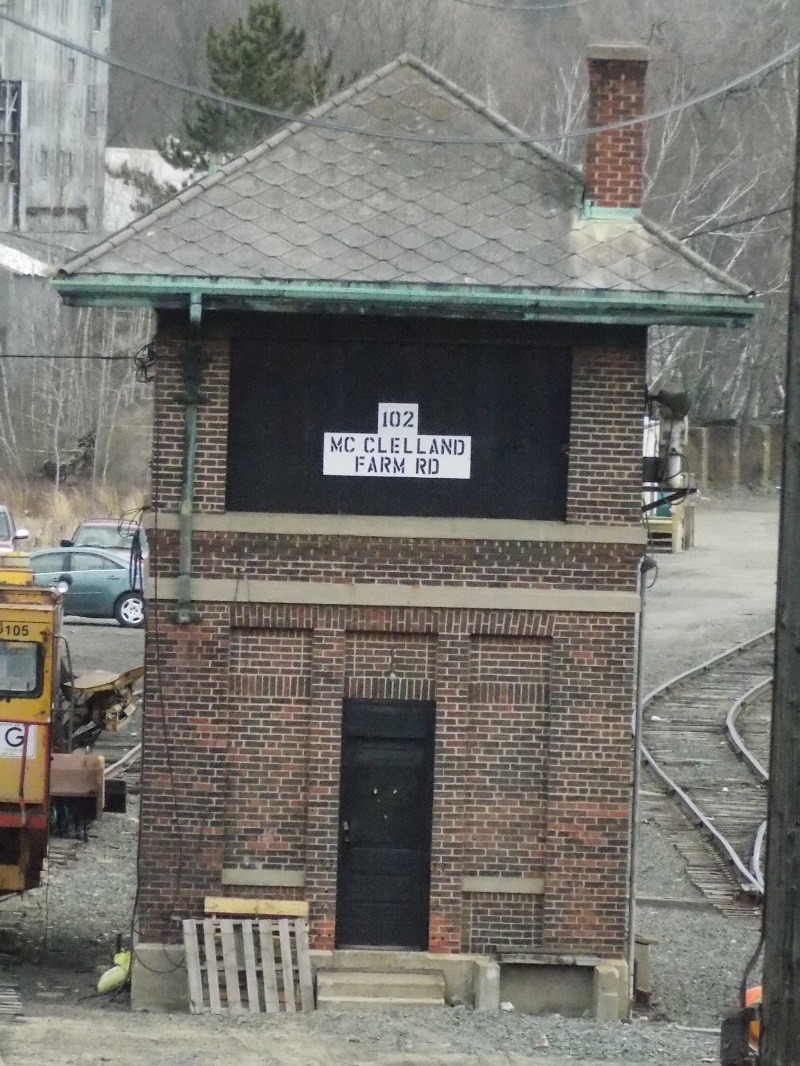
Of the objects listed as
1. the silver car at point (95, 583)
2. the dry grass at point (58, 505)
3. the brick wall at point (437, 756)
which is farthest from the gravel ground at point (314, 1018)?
the dry grass at point (58, 505)

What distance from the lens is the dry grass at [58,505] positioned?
160 ft

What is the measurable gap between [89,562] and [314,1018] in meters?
22.0

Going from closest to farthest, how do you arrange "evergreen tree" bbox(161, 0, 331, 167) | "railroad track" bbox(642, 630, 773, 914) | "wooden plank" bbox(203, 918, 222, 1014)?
1. "wooden plank" bbox(203, 918, 222, 1014)
2. "railroad track" bbox(642, 630, 773, 914)
3. "evergreen tree" bbox(161, 0, 331, 167)

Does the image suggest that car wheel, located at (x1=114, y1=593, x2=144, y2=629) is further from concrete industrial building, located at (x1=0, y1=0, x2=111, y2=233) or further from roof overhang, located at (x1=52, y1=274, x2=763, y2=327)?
concrete industrial building, located at (x1=0, y1=0, x2=111, y2=233)

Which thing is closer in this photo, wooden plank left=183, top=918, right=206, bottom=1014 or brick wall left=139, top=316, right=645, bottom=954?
wooden plank left=183, top=918, right=206, bottom=1014

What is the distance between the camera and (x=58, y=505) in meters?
50.6

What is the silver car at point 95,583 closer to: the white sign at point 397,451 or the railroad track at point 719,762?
the railroad track at point 719,762

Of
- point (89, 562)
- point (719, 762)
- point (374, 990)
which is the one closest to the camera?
point (374, 990)

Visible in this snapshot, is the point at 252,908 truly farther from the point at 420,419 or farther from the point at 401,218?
the point at 401,218

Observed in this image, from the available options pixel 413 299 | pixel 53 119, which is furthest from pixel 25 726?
pixel 53 119

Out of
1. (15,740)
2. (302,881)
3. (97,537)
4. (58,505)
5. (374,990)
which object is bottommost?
(374,990)

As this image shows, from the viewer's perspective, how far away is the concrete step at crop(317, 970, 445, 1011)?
1379 cm

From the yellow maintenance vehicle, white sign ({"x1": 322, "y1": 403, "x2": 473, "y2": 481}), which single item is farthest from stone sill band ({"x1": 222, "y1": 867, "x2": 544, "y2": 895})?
white sign ({"x1": 322, "y1": 403, "x2": 473, "y2": 481})

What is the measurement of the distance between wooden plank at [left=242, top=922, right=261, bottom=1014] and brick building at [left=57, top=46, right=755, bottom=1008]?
0.40m
